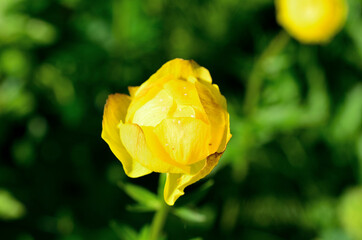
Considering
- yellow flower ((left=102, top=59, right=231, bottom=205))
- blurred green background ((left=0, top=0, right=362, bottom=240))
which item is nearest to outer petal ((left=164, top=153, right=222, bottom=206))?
yellow flower ((left=102, top=59, right=231, bottom=205))

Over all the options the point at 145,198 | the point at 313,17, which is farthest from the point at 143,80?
the point at 145,198

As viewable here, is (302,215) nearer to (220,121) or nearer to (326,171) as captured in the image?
(326,171)

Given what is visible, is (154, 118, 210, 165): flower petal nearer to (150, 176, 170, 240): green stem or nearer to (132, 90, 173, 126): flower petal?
(132, 90, 173, 126): flower petal

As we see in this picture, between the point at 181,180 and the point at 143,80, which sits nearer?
the point at 181,180

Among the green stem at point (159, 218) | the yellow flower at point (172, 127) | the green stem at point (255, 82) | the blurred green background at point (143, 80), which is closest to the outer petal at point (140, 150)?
the yellow flower at point (172, 127)

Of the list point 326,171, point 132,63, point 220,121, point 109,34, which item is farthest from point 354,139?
point 220,121

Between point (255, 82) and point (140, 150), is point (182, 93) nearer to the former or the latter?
point (140, 150)
